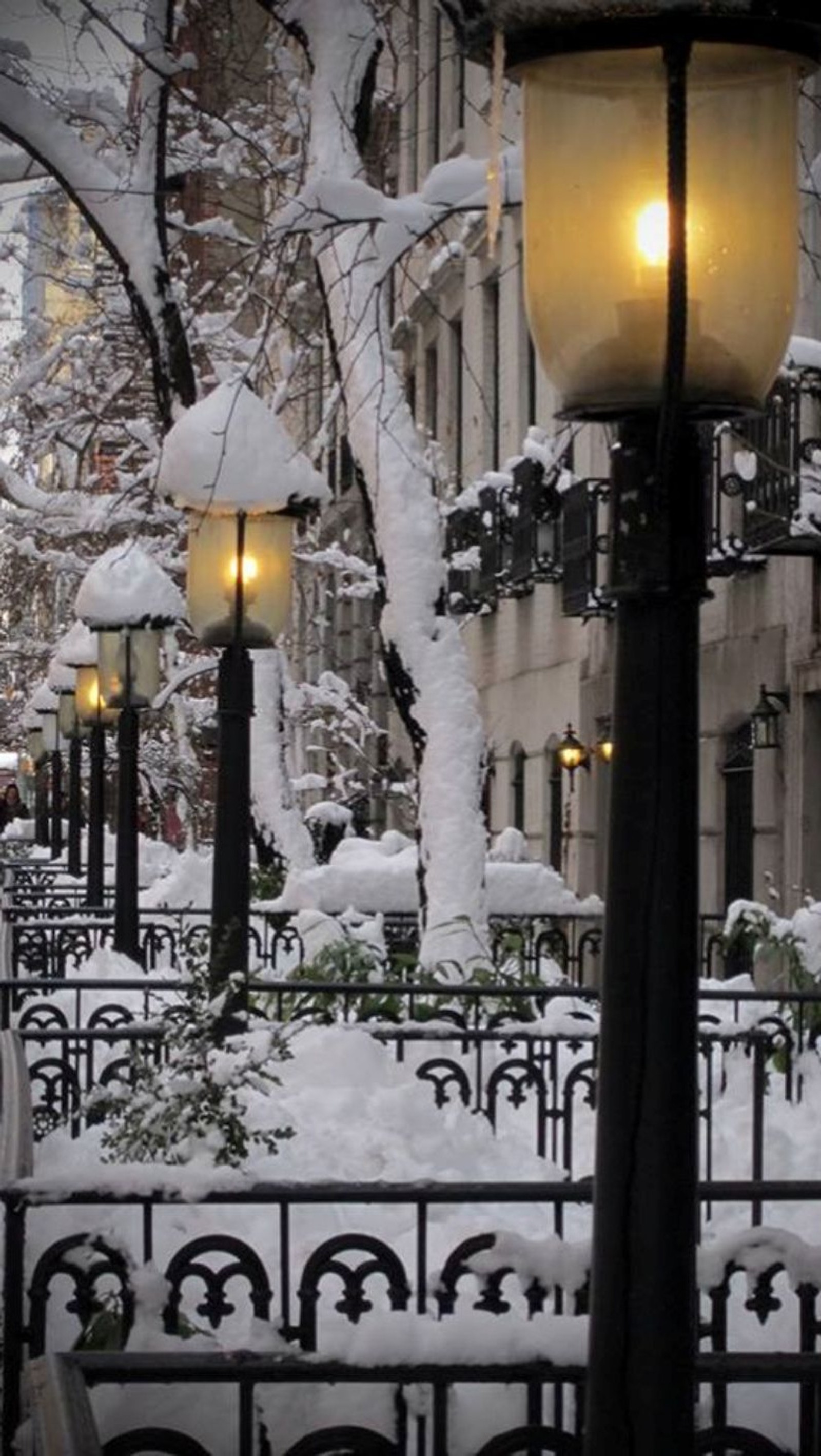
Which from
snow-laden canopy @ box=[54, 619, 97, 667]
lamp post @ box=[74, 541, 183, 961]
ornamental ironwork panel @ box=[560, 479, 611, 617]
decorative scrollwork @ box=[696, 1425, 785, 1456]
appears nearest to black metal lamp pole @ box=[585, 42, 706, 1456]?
Answer: decorative scrollwork @ box=[696, 1425, 785, 1456]

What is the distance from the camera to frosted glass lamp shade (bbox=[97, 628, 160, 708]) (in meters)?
19.6

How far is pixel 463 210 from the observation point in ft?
44.2

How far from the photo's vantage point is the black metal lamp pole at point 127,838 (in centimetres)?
1842

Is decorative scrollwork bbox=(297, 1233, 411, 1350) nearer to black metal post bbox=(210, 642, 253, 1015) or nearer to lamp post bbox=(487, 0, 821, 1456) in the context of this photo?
lamp post bbox=(487, 0, 821, 1456)

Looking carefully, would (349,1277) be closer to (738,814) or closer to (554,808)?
(738,814)

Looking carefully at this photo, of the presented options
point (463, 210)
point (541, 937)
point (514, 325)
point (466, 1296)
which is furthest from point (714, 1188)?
point (514, 325)

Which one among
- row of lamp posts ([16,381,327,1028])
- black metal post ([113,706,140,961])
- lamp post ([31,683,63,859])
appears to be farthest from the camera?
lamp post ([31,683,63,859])

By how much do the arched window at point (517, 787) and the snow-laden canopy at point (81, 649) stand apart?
736 centimetres

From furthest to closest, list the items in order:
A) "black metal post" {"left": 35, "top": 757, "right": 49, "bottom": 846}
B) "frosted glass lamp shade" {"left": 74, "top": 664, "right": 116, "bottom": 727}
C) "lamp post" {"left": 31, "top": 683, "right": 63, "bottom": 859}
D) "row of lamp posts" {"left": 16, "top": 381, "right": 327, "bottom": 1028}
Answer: "black metal post" {"left": 35, "top": 757, "right": 49, "bottom": 846} < "lamp post" {"left": 31, "top": 683, "right": 63, "bottom": 859} < "frosted glass lamp shade" {"left": 74, "top": 664, "right": 116, "bottom": 727} < "row of lamp posts" {"left": 16, "top": 381, "right": 327, "bottom": 1028}

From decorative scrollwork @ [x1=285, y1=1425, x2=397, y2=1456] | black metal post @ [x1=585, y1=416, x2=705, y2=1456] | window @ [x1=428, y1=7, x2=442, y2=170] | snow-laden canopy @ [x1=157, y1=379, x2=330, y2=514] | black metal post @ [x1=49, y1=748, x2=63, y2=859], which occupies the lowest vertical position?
decorative scrollwork @ [x1=285, y1=1425, x2=397, y2=1456]

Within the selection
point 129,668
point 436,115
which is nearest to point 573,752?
point 129,668

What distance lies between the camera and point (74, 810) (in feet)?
105

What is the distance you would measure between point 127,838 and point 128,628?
159 cm

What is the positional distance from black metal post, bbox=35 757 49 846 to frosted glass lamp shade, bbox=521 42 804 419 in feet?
154
